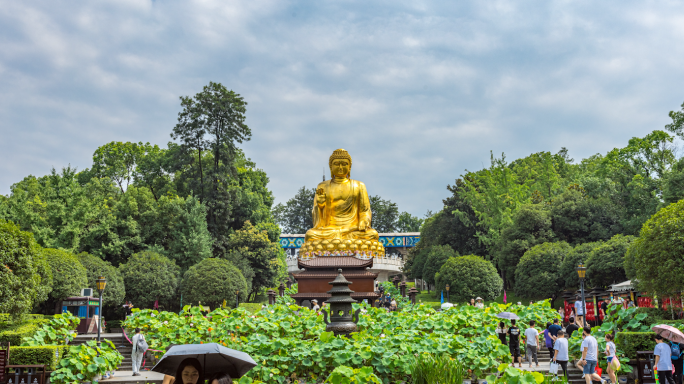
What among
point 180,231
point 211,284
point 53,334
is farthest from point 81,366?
point 180,231

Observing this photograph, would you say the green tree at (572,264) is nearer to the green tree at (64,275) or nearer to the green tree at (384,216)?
the green tree at (64,275)

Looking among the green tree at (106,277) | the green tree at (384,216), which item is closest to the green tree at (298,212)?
the green tree at (384,216)

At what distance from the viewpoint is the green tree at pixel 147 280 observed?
898 inches

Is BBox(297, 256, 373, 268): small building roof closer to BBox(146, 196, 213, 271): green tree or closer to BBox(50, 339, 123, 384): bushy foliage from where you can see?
BBox(146, 196, 213, 271): green tree

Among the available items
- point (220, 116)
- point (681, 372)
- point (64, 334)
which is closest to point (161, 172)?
point (220, 116)

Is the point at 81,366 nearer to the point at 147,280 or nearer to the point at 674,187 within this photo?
the point at 147,280

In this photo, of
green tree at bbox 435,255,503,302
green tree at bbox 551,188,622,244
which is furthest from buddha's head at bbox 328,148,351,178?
green tree at bbox 551,188,622,244

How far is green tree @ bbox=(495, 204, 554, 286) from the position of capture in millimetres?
27078

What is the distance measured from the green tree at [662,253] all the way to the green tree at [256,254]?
20521mm

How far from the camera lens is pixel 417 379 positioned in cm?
651

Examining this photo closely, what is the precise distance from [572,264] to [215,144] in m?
20.1

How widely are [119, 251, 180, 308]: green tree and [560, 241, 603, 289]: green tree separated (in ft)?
54.6

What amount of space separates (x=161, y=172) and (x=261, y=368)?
100.0 feet

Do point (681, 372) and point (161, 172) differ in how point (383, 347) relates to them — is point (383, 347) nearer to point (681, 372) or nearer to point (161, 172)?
point (681, 372)
